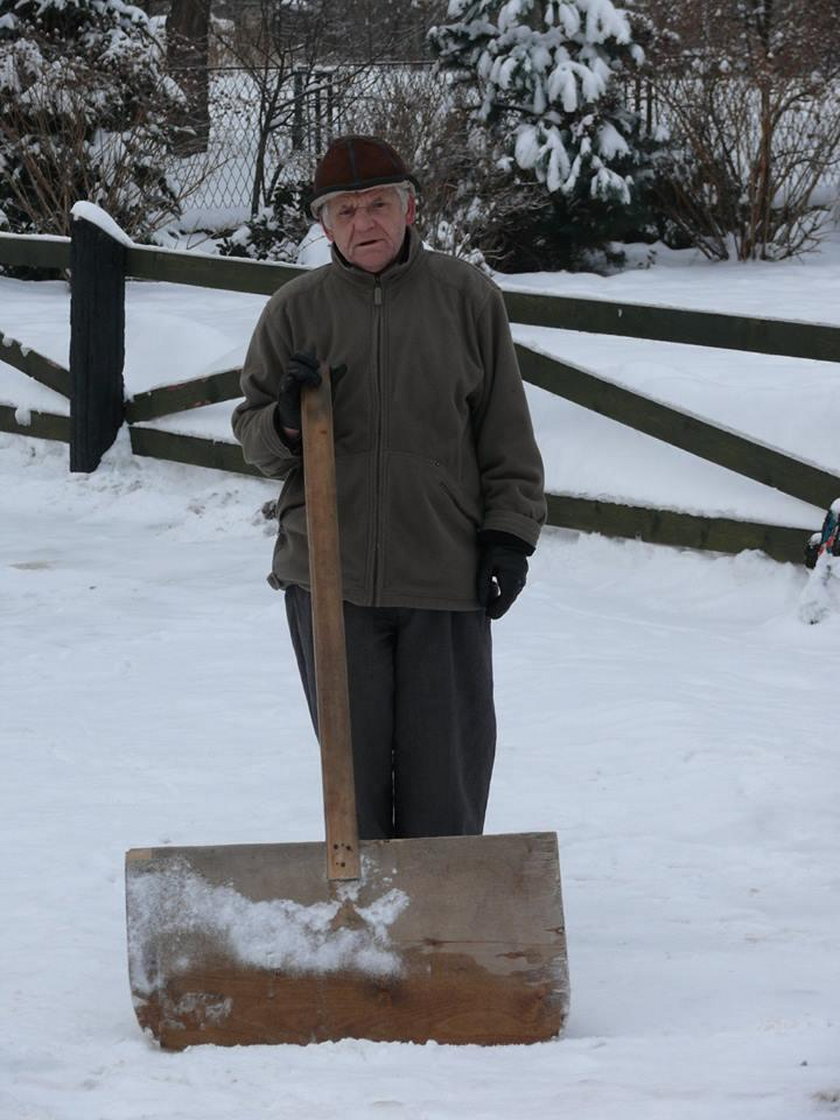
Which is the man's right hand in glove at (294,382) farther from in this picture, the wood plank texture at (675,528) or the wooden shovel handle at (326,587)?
the wood plank texture at (675,528)

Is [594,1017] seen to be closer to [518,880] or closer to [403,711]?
[518,880]

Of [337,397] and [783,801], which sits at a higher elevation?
[337,397]

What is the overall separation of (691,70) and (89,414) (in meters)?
5.99

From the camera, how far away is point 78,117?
10008 millimetres

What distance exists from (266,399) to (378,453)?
27 cm

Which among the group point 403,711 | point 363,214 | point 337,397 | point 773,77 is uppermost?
point 773,77

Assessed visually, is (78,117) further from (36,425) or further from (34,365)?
(36,425)

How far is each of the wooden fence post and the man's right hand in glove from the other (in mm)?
4525

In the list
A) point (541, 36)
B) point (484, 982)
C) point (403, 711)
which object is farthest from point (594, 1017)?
point (541, 36)

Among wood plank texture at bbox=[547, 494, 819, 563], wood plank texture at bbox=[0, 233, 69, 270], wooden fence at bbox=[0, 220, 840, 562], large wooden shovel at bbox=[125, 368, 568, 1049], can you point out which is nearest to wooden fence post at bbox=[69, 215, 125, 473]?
wooden fence at bbox=[0, 220, 840, 562]

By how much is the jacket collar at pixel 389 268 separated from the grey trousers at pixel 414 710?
599 millimetres

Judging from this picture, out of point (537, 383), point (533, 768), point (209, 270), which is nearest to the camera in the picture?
point (533, 768)

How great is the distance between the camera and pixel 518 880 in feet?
9.36

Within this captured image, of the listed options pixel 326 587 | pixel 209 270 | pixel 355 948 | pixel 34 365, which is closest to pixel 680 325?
pixel 209 270
